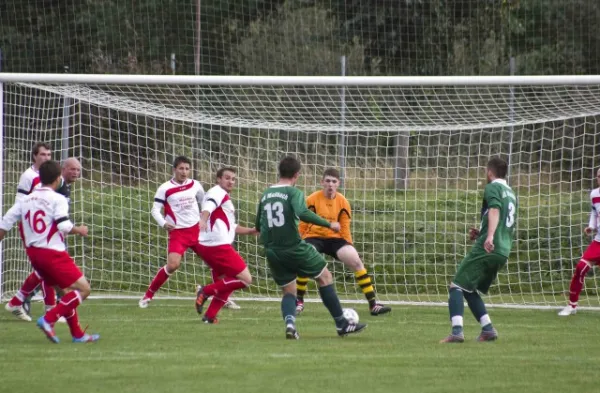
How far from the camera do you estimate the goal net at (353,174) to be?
579 inches

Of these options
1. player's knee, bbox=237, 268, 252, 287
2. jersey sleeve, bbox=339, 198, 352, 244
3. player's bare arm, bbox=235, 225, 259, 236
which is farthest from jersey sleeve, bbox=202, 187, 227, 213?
jersey sleeve, bbox=339, 198, 352, 244

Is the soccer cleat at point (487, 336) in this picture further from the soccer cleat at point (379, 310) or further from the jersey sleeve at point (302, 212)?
the soccer cleat at point (379, 310)

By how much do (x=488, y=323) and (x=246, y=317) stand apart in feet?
10.8

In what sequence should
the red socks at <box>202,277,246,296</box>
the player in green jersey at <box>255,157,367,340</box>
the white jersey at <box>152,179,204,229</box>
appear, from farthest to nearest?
the white jersey at <box>152,179,204,229</box>, the red socks at <box>202,277,246,296</box>, the player in green jersey at <box>255,157,367,340</box>

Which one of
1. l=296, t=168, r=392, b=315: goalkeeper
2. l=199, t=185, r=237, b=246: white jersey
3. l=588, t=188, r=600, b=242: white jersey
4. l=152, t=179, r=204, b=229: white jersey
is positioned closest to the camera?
l=199, t=185, r=237, b=246: white jersey

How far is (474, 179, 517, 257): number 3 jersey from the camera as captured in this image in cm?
969

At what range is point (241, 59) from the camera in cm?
2408

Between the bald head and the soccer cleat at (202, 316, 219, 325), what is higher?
the bald head

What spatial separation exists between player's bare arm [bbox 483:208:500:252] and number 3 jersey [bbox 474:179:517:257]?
4 centimetres

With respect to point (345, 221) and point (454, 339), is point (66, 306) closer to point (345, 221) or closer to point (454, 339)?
point (454, 339)

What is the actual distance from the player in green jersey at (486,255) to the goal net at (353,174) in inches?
178

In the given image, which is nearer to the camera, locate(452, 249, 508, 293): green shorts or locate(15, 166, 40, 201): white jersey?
locate(452, 249, 508, 293): green shorts

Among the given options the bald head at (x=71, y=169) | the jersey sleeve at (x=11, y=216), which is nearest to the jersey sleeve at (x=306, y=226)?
the bald head at (x=71, y=169)

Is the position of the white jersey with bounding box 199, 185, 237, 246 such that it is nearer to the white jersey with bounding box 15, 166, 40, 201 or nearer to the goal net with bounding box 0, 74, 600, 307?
the white jersey with bounding box 15, 166, 40, 201
